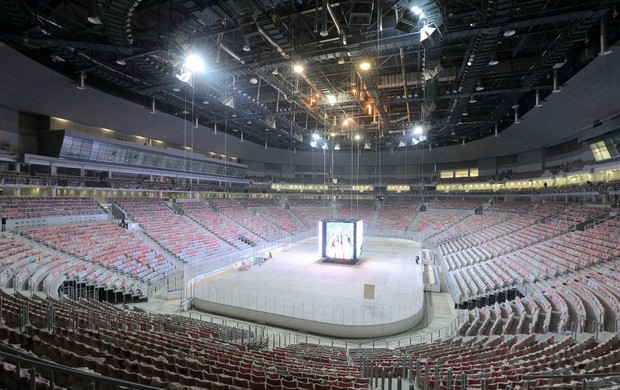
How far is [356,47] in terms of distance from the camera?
12914 mm

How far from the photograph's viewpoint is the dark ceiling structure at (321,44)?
1159cm

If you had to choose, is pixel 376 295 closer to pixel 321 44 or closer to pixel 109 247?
pixel 321 44

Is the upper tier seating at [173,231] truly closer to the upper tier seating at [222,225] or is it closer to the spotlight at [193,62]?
the upper tier seating at [222,225]

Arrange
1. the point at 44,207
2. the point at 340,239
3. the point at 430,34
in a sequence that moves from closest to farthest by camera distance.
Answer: the point at 430,34
the point at 44,207
the point at 340,239

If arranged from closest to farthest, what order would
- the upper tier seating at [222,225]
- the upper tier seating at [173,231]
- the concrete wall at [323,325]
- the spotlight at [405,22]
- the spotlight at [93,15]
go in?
the spotlight at [405,22] < the spotlight at [93,15] < the concrete wall at [323,325] < the upper tier seating at [173,231] < the upper tier seating at [222,225]

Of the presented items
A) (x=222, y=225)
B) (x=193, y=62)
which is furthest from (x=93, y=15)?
(x=222, y=225)

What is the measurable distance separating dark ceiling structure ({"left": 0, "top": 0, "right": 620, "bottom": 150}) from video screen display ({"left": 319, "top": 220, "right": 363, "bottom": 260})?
365 inches

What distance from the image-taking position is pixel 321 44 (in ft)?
44.3

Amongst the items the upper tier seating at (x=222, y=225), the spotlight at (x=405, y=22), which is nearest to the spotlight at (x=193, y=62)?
the spotlight at (x=405, y=22)

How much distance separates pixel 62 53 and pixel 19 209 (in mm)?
9965

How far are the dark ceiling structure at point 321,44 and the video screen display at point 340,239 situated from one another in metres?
9.27

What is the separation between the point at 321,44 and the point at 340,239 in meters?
18.0

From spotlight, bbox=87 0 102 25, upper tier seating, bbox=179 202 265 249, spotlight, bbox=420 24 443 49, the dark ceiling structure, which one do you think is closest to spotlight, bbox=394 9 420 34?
the dark ceiling structure

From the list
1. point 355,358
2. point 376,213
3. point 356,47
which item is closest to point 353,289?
point 355,358
